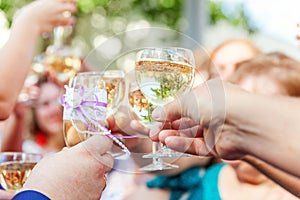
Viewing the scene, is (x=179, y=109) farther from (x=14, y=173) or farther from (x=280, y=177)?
(x=14, y=173)

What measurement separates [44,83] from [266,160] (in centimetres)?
131

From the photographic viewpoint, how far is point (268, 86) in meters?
1.28

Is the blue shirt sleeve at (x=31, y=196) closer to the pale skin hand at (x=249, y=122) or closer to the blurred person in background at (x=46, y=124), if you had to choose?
the pale skin hand at (x=249, y=122)

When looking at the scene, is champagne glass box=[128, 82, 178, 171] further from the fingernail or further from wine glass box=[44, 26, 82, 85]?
wine glass box=[44, 26, 82, 85]

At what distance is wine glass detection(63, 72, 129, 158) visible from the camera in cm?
79

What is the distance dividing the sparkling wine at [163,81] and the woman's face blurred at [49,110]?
1.24 m

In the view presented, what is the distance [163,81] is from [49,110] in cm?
158

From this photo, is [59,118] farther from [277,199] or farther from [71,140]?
[71,140]

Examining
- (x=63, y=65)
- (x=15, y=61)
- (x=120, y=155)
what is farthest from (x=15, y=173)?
(x=63, y=65)

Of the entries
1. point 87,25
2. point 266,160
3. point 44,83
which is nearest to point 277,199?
point 266,160

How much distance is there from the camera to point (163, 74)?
765 millimetres

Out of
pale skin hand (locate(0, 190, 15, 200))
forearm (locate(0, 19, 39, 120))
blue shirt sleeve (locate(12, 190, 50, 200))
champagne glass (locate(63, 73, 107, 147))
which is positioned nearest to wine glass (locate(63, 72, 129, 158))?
champagne glass (locate(63, 73, 107, 147))

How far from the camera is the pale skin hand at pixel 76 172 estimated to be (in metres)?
0.79

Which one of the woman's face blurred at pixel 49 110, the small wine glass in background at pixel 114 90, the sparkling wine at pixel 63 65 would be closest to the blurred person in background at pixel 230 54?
the sparkling wine at pixel 63 65
